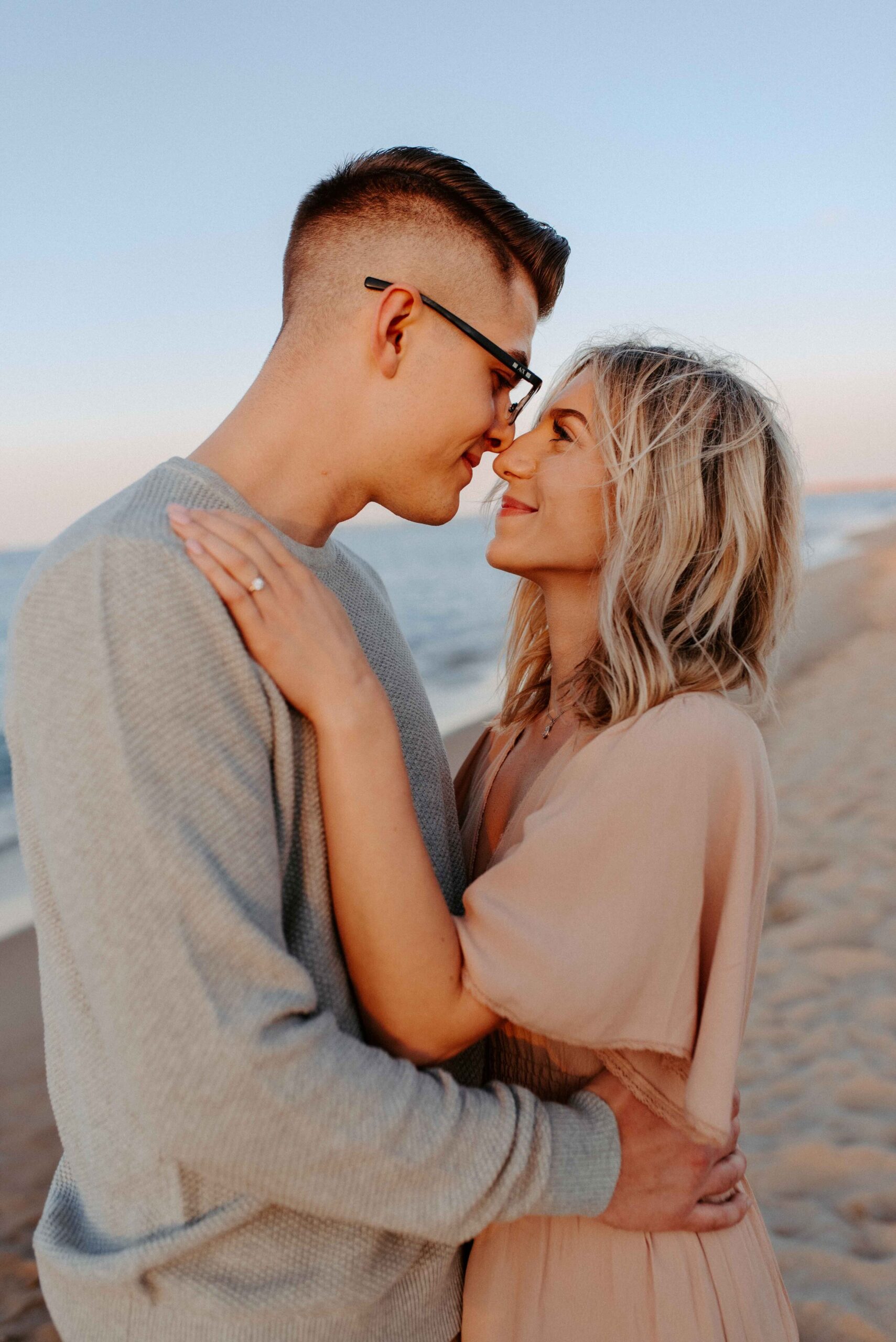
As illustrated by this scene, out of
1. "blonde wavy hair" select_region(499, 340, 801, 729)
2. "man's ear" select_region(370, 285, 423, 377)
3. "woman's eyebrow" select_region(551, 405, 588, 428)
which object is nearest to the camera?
"man's ear" select_region(370, 285, 423, 377)

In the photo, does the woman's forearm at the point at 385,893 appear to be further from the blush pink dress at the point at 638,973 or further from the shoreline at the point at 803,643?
the shoreline at the point at 803,643

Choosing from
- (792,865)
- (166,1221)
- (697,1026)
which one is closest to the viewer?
(166,1221)

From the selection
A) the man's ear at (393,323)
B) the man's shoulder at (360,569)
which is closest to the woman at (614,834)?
the man's shoulder at (360,569)

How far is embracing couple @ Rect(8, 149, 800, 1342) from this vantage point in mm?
1291

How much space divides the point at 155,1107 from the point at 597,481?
1.57m

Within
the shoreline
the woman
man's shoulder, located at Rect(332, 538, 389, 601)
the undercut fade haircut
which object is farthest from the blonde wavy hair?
man's shoulder, located at Rect(332, 538, 389, 601)

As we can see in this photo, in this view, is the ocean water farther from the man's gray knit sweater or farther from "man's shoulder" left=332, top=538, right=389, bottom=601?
the man's gray knit sweater

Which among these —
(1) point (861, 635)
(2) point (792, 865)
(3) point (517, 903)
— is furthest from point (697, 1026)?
(1) point (861, 635)

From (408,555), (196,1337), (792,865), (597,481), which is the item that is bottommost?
(408,555)

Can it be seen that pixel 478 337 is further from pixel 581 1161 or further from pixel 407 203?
pixel 581 1161

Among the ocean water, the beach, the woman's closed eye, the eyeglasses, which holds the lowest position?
the ocean water

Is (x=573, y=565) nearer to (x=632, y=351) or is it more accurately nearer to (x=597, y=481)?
(x=597, y=481)

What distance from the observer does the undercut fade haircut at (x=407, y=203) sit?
200cm

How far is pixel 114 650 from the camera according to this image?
1292 millimetres
